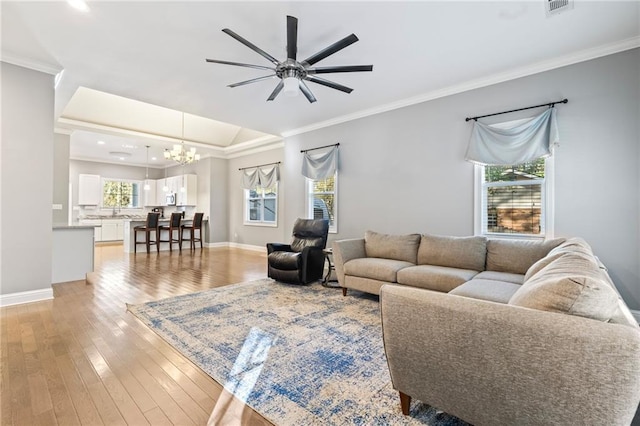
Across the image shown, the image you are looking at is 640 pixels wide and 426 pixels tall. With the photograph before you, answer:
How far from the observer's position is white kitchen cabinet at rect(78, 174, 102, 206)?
9406mm

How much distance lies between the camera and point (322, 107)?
490 centimetres

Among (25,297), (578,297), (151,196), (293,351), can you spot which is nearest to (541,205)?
(578,297)

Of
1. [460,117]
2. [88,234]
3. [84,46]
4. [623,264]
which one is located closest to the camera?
[623,264]

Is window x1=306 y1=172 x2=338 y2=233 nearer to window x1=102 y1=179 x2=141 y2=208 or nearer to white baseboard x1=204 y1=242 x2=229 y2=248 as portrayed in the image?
white baseboard x1=204 y1=242 x2=229 y2=248

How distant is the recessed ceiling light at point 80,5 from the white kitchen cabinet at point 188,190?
23.1ft

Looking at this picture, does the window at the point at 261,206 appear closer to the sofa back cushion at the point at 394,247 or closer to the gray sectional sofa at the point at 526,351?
the sofa back cushion at the point at 394,247

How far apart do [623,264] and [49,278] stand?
6445 mm

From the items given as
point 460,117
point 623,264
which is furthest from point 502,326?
point 460,117

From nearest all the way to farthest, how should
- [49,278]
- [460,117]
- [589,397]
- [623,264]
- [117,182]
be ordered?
[589,397]
[623,264]
[49,278]
[460,117]
[117,182]

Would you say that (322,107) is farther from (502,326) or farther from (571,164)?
(502,326)

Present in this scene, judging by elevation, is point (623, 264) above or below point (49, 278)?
above

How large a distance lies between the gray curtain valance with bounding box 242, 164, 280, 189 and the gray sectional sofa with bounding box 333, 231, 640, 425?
20.1ft

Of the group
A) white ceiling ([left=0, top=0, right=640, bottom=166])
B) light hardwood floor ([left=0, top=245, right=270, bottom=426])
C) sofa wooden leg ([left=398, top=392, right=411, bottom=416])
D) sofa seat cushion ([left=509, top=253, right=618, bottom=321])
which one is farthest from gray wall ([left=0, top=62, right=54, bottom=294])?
sofa seat cushion ([left=509, top=253, right=618, bottom=321])

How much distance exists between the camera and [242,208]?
866cm
